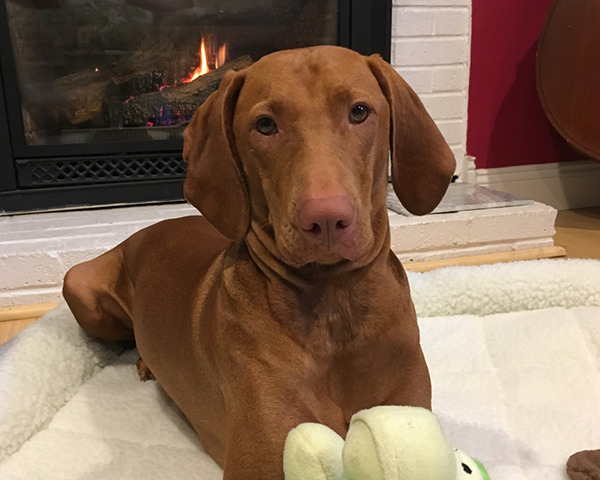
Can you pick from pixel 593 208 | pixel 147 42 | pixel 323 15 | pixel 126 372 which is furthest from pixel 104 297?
pixel 593 208

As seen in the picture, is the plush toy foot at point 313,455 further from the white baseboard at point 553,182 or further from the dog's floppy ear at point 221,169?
the white baseboard at point 553,182

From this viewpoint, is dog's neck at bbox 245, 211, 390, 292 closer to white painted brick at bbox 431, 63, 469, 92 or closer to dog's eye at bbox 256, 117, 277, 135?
dog's eye at bbox 256, 117, 277, 135

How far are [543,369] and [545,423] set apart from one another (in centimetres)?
26

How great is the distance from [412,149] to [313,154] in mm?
274

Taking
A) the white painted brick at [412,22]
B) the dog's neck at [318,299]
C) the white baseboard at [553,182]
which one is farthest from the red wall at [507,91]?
the dog's neck at [318,299]

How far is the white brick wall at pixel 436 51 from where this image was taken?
9.45ft

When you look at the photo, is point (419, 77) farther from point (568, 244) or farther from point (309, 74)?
point (309, 74)

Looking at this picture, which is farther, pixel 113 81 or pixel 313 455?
pixel 113 81

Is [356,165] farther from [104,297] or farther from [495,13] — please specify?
[495,13]

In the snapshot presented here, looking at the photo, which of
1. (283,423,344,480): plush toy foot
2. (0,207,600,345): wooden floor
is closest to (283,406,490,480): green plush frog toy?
(283,423,344,480): plush toy foot

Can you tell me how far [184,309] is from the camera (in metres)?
1.41

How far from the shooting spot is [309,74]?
1.06 meters

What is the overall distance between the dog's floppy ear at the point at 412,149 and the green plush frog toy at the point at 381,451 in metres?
0.46

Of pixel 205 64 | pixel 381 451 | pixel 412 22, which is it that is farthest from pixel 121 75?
pixel 381 451
